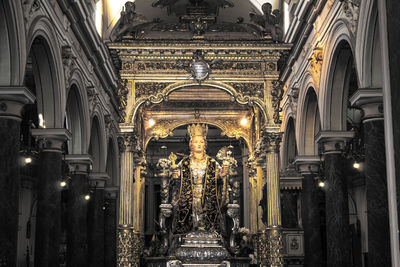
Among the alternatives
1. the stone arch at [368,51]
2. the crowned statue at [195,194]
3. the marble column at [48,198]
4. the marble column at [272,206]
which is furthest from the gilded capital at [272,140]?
the marble column at [48,198]

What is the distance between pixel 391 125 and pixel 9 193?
5.84 m

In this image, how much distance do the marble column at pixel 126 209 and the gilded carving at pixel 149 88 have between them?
94 centimetres

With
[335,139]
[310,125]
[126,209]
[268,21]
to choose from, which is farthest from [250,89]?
[126,209]

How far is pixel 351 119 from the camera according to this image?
2280 cm

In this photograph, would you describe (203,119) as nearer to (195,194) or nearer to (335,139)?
(195,194)

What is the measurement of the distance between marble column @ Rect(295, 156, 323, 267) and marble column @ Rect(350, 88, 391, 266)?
18.0ft

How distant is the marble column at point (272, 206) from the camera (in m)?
14.7

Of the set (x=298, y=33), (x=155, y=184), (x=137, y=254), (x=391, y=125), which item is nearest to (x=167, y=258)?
(x=137, y=254)

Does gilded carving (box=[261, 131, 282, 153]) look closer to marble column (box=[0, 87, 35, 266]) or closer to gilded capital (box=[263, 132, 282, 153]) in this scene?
gilded capital (box=[263, 132, 282, 153])

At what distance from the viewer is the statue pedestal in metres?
15.7

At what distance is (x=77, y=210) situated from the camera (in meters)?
16.1

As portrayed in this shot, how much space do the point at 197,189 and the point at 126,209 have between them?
11.0 feet

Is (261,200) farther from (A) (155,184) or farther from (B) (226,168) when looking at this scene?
(A) (155,184)

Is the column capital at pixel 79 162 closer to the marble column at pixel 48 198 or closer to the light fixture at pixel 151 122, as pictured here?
the marble column at pixel 48 198
